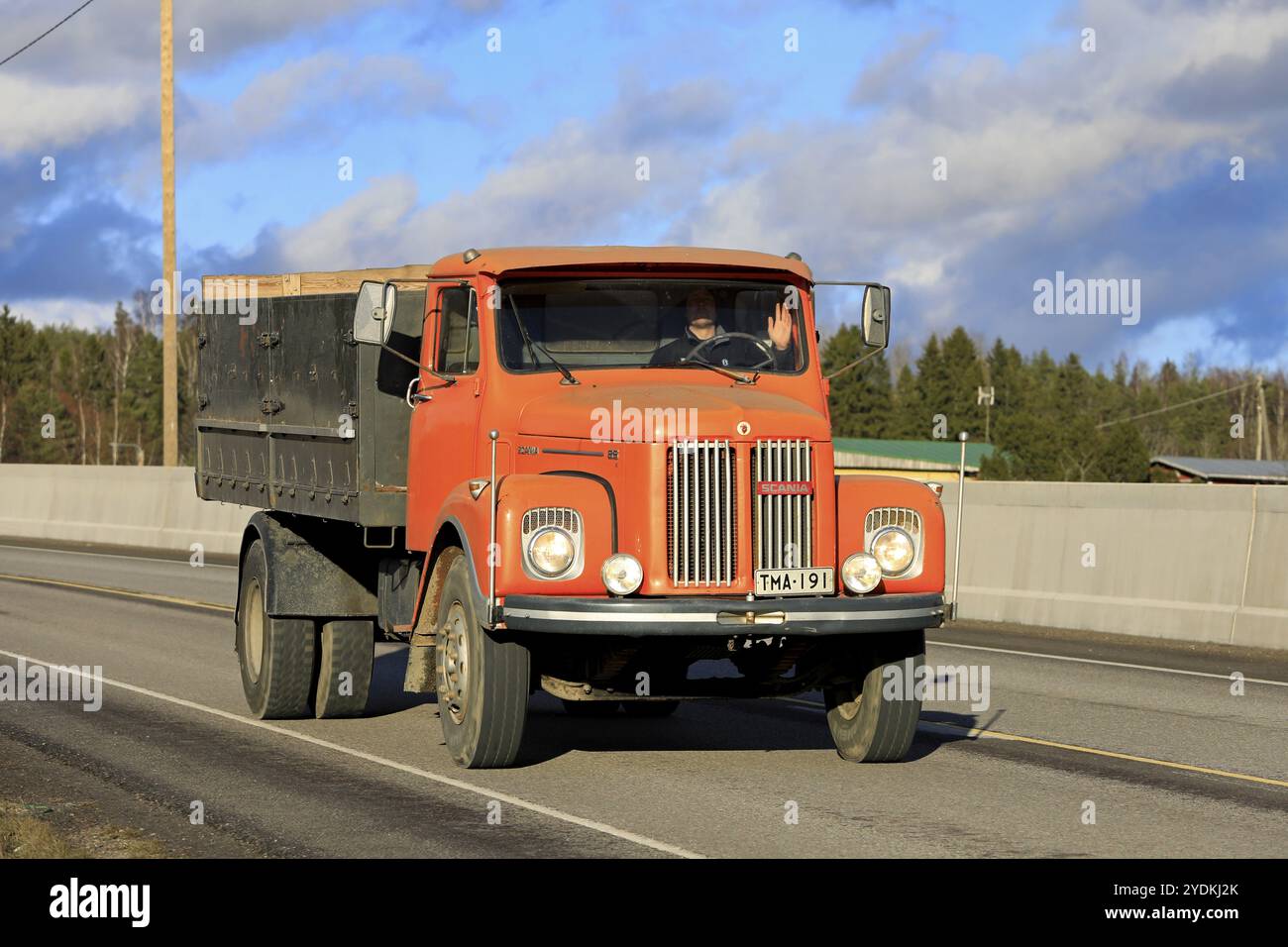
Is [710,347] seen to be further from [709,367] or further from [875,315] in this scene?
[875,315]

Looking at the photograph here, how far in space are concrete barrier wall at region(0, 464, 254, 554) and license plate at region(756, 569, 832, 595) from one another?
82.3 feet

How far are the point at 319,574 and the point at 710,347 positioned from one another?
3576 millimetres

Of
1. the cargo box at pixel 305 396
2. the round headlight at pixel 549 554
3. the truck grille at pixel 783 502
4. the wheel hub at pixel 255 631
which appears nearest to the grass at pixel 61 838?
the round headlight at pixel 549 554

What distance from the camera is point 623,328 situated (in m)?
10.8

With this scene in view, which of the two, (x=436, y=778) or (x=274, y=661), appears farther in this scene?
(x=274, y=661)

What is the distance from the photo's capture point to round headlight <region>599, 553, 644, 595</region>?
938cm

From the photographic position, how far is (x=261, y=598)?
13.1m

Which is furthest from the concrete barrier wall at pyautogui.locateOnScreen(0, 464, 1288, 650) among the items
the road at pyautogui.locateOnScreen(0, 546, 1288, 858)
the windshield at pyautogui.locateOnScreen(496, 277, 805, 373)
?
the windshield at pyautogui.locateOnScreen(496, 277, 805, 373)

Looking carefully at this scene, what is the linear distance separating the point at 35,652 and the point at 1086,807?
36.7 feet

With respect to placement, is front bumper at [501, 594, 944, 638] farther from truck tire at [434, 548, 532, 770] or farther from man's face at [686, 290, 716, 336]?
man's face at [686, 290, 716, 336]

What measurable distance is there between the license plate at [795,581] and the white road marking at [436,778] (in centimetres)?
154

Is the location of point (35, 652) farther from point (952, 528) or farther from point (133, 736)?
point (952, 528)

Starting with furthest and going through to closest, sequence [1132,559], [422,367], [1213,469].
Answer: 1. [1213,469]
2. [1132,559]
3. [422,367]

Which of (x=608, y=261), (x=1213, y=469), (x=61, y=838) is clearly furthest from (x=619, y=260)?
(x=1213, y=469)
